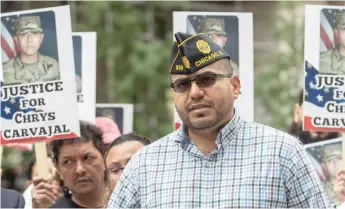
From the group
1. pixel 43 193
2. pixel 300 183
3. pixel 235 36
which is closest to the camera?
pixel 300 183

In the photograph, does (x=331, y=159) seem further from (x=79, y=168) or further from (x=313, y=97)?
(x=79, y=168)

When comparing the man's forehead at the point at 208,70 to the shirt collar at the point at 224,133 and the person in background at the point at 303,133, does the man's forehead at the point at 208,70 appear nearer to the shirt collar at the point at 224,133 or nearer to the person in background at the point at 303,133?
the shirt collar at the point at 224,133

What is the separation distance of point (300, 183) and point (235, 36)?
6.60 ft

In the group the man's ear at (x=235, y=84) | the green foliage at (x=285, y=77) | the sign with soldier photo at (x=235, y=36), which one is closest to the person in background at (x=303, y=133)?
the sign with soldier photo at (x=235, y=36)

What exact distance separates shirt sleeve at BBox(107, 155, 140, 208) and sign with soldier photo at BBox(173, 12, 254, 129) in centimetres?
167

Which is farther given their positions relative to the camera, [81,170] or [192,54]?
[81,170]

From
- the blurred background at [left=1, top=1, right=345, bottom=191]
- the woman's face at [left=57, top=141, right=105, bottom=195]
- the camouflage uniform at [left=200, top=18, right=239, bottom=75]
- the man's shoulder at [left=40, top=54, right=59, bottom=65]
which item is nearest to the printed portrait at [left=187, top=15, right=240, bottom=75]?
the camouflage uniform at [left=200, top=18, right=239, bottom=75]

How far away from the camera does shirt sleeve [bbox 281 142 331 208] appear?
14.0 feet

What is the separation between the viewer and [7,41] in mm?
6113

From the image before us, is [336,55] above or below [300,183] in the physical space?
above

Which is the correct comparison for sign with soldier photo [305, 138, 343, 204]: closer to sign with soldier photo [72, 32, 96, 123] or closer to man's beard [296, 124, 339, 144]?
man's beard [296, 124, 339, 144]

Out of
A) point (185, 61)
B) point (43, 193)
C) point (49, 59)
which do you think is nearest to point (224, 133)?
point (185, 61)

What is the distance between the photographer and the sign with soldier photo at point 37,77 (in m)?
6.02

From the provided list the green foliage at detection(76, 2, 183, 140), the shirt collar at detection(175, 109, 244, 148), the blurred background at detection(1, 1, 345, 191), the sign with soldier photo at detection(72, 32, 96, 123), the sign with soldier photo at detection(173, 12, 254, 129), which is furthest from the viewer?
the green foliage at detection(76, 2, 183, 140)
